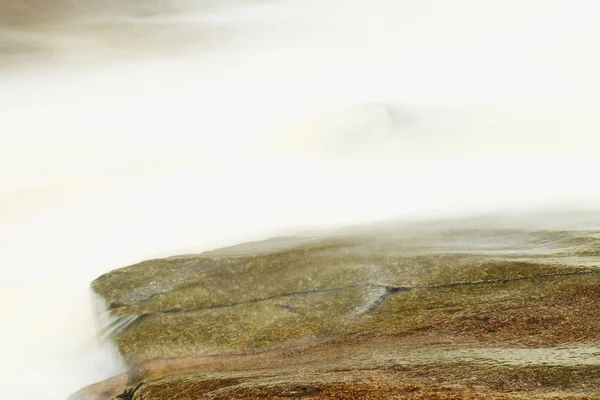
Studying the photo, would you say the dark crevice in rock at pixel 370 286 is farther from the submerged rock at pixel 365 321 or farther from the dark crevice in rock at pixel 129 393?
the dark crevice in rock at pixel 129 393

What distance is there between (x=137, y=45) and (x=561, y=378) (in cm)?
13183

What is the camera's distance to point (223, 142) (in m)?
112

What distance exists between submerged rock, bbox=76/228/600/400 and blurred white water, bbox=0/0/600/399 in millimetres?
2819

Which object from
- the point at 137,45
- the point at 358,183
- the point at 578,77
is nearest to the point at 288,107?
the point at 137,45

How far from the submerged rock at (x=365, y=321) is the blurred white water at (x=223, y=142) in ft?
9.25

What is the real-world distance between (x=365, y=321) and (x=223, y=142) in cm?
10020

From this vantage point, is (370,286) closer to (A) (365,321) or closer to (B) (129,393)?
(A) (365,321)

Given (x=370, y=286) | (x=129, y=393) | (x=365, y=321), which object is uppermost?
(x=370, y=286)

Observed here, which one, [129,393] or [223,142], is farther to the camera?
[223,142]

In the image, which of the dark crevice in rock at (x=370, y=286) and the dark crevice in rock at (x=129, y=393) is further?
the dark crevice in rock at (x=370, y=286)

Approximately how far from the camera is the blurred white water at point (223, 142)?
38719 mm

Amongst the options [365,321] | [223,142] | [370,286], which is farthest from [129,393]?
[223,142]

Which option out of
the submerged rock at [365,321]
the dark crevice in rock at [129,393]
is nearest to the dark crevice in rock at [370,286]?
the submerged rock at [365,321]

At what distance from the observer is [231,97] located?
15025 centimetres
